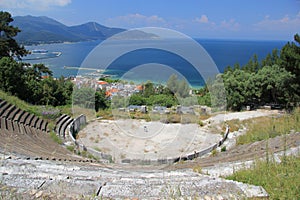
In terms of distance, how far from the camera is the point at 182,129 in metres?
10.9

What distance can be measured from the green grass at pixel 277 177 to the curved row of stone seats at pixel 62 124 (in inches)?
324

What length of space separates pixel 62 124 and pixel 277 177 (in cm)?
991

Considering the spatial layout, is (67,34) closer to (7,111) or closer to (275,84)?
(275,84)

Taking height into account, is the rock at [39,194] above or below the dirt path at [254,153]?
above

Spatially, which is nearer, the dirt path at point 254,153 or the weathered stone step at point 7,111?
the dirt path at point 254,153

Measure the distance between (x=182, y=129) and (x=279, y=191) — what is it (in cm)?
858

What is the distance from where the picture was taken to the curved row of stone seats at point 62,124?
1005 centimetres

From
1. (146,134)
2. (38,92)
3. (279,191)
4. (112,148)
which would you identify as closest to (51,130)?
(112,148)

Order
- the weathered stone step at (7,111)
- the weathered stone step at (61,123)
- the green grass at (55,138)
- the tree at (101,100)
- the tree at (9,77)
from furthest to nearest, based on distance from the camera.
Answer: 1. the tree at (101,100)
2. the tree at (9,77)
3. the weathered stone step at (61,123)
4. the green grass at (55,138)
5. the weathered stone step at (7,111)

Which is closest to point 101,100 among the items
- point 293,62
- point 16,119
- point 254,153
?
point 16,119

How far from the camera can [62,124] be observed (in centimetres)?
1098

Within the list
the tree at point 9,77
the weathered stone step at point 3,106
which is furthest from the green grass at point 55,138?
the tree at point 9,77

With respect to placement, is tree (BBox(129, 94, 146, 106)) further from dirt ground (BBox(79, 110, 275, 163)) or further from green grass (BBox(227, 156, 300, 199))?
green grass (BBox(227, 156, 300, 199))

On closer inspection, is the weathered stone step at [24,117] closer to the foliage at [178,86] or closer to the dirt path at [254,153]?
the dirt path at [254,153]
